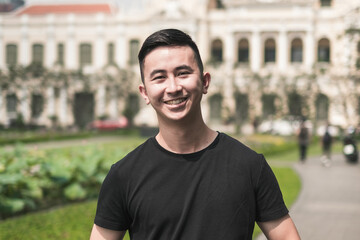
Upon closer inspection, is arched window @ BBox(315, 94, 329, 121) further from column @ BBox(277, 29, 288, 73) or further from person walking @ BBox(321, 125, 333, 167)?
person walking @ BBox(321, 125, 333, 167)

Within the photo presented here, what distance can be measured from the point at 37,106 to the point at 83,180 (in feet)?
106

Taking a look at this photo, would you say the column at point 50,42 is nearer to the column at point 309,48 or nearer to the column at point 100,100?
the column at point 100,100

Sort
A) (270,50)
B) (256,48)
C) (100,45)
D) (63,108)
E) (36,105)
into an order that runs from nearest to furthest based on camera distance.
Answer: (36,105) < (256,48) < (270,50) < (63,108) < (100,45)

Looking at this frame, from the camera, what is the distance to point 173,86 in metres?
2.06

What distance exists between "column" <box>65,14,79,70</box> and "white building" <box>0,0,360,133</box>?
9 centimetres

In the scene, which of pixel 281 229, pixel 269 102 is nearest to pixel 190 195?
pixel 281 229

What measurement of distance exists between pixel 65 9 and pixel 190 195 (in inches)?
1965

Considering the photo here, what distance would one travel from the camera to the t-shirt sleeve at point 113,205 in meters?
2.06

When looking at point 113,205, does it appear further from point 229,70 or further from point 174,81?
point 229,70

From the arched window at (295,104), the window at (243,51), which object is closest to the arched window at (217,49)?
the window at (243,51)

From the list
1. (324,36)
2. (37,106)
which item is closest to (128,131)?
(37,106)

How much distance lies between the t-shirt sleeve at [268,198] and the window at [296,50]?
4386 centimetres

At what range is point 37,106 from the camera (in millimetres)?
39750

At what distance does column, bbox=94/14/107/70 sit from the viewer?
45.9 m
